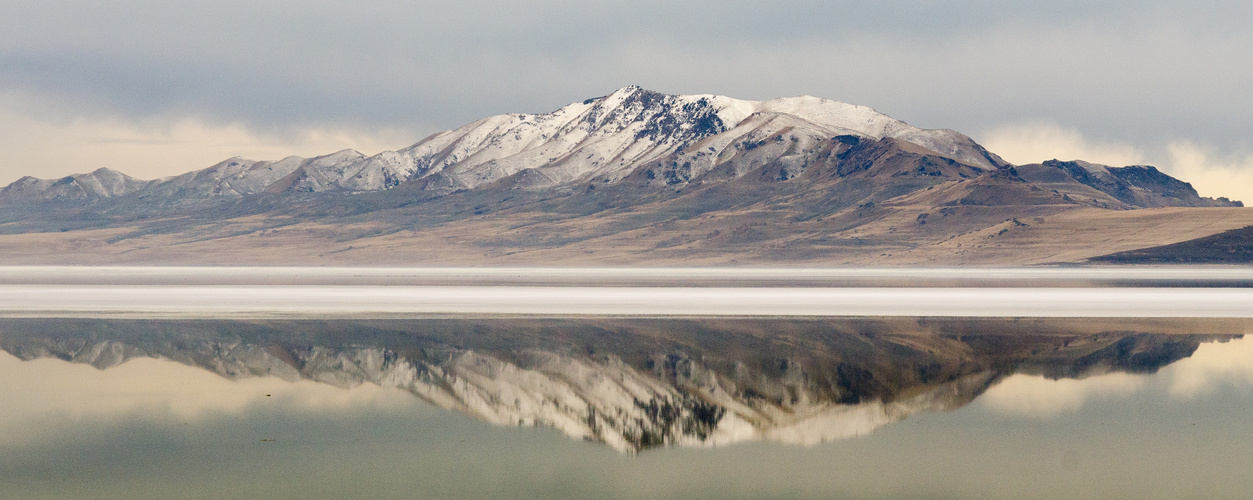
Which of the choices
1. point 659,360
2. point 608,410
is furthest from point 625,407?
point 659,360

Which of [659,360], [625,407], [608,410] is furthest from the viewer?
[659,360]

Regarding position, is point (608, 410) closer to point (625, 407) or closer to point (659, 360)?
point (625, 407)

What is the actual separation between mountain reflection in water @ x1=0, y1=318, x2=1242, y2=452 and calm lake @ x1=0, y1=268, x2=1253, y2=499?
12 cm

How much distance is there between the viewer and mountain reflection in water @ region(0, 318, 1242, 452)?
67.7 feet

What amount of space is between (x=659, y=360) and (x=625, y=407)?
7.22m

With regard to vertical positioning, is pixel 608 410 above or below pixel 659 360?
below

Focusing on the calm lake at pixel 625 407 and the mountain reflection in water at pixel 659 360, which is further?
the mountain reflection in water at pixel 659 360

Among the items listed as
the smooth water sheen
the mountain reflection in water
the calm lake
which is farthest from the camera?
the mountain reflection in water

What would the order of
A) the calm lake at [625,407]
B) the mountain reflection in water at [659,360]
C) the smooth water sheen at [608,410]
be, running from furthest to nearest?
the mountain reflection in water at [659,360]
the calm lake at [625,407]
the smooth water sheen at [608,410]

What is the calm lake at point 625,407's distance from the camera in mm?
15805

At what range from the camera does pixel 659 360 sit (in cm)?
2858

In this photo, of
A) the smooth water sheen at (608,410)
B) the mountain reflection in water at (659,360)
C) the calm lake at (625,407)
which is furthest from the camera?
the mountain reflection in water at (659,360)

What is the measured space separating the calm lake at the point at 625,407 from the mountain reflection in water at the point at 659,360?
117mm

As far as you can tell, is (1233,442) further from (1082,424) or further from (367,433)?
(367,433)
